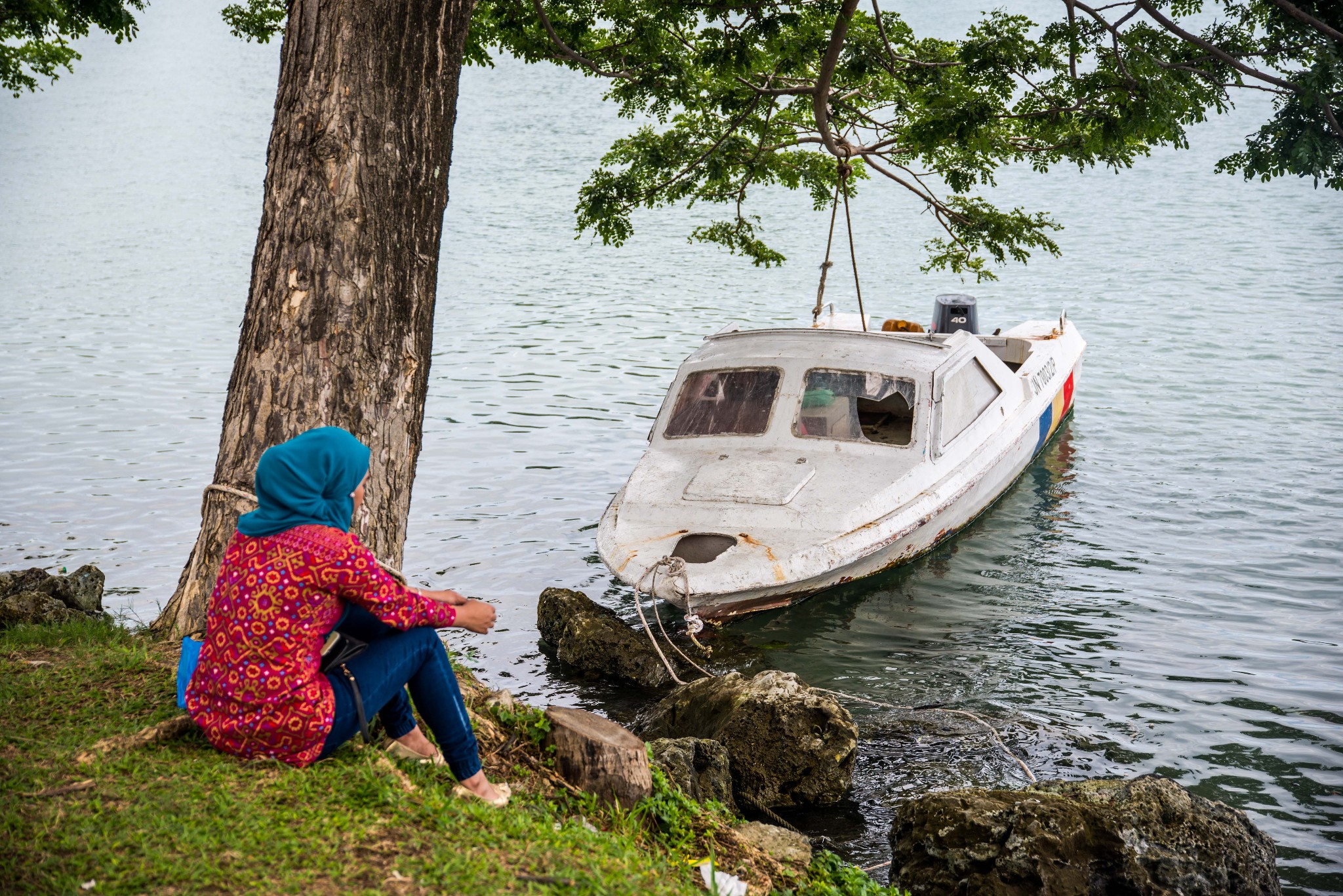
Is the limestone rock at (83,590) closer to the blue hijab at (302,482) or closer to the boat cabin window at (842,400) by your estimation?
the blue hijab at (302,482)

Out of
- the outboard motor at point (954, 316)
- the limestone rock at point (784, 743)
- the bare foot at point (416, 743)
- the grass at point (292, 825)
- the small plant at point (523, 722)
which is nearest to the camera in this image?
the grass at point (292, 825)

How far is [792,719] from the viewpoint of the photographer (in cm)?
625

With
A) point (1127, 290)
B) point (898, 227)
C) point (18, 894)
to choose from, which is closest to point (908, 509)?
point (18, 894)

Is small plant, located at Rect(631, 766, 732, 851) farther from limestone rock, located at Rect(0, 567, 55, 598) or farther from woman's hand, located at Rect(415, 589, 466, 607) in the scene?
limestone rock, located at Rect(0, 567, 55, 598)

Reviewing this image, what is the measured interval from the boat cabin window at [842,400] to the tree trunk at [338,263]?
16.0 ft

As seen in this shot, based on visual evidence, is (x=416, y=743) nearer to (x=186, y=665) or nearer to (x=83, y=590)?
(x=186, y=665)

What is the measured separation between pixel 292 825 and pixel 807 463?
635cm

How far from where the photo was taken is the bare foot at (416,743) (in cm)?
436

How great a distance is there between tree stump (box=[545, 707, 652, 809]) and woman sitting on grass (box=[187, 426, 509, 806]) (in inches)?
40.3

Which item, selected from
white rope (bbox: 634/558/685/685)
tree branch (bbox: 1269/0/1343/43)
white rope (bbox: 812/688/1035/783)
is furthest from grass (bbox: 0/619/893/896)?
tree branch (bbox: 1269/0/1343/43)

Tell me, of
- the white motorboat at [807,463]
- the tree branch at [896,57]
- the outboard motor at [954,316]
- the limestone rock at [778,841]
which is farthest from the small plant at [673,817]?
the outboard motor at [954,316]

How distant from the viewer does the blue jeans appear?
3.96 m

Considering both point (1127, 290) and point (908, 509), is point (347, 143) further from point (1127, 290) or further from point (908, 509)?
point (1127, 290)

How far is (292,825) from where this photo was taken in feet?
11.9
